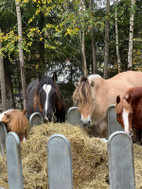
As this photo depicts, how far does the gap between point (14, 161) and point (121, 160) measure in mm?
1057

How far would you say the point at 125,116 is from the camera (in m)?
3.30

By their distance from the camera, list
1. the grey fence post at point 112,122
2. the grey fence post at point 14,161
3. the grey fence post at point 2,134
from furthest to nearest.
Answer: the grey fence post at point 112,122 → the grey fence post at point 2,134 → the grey fence post at point 14,161

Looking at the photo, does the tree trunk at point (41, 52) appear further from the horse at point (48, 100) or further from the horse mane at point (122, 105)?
the horse mane at point (122, 105)

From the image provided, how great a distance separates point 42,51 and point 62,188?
31.9 ft

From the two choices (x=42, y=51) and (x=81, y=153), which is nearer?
(x=81, y=153)

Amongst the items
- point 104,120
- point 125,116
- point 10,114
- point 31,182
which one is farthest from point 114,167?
point 104,120

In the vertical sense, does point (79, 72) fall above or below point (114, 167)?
above

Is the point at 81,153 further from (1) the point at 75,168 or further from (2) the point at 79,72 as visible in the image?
(2) the point at 79,72

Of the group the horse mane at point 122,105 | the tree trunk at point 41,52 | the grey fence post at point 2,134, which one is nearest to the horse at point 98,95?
the horse mane at point 122,105

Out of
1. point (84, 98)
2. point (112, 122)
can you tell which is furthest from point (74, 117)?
point (112, 122)

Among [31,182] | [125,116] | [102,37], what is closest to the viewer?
[31,182]

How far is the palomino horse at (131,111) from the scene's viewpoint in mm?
3320

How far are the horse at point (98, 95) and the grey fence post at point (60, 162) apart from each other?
5.76 ft

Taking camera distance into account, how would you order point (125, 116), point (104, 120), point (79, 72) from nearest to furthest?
1. point (125, 116)
2. point (104, 120)
3. point (79, 72)
